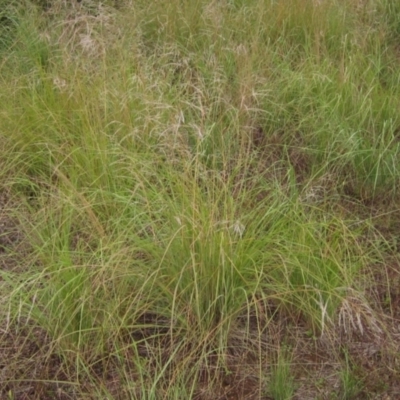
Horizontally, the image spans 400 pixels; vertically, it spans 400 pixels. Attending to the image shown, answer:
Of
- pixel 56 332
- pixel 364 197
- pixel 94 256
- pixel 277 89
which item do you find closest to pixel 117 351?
pixel 56 332

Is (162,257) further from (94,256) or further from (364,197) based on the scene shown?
(364,197)

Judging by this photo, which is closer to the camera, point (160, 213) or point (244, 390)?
point (244, 390)

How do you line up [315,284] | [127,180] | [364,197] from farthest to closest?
[364,197] → [127,180] → [315,284]

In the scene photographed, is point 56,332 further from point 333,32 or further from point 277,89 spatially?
point 333,32

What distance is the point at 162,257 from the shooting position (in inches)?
96.3

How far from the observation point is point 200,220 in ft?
8.37

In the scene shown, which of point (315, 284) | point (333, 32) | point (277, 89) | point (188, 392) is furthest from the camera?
point (333, 32)

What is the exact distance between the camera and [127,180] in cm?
304

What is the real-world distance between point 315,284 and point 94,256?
0.80 m

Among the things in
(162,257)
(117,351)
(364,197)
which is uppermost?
(162,257)

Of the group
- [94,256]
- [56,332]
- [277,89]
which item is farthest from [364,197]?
[56,332]

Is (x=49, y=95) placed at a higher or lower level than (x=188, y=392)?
higher

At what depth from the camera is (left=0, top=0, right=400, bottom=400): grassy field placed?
240 centimetres

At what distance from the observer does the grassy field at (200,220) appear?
2.40m
